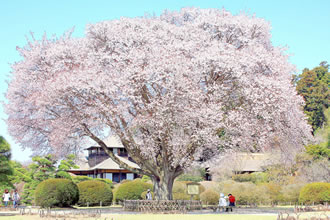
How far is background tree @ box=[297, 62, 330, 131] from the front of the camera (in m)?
79.0

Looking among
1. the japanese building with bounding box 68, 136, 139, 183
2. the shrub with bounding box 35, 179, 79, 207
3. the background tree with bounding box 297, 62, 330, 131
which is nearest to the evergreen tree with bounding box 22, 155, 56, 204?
the shrub with bounding box 35, 179, 79, 207

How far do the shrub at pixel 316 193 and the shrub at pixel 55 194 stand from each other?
63.3 feet

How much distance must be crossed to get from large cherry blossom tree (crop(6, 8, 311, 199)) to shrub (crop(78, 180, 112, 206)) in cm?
757

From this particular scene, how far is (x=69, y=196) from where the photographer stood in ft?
112

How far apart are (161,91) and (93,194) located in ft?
46.6

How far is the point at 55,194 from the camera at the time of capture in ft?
109

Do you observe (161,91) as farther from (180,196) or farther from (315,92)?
(315,92)

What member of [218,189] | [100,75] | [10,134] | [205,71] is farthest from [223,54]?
[218,189]

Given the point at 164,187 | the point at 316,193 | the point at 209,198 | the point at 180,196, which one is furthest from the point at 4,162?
the point at 316,193

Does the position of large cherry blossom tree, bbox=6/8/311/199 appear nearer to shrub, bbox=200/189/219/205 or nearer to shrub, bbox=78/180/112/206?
shrub, bbox=78/180/112/206

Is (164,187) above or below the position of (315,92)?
below

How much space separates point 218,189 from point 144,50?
20545mm

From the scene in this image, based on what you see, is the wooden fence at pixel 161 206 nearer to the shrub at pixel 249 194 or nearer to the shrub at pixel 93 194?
the shrub at pixel 93 194

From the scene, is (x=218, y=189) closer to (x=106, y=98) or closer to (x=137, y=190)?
(x=137, y=190)
